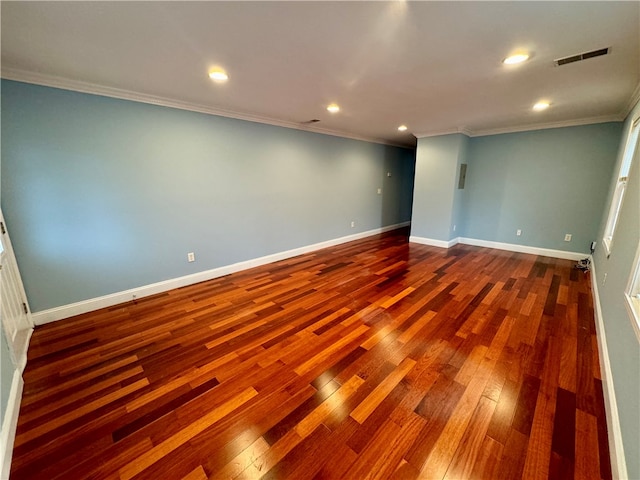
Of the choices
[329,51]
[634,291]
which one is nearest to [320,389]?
[634,291]

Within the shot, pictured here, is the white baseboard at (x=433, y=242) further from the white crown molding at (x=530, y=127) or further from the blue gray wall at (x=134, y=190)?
the blue gray wall at (x=134, y=190)

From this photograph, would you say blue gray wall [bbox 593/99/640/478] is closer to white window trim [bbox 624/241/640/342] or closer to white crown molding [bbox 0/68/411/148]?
white window trim [bbox 624/241/640/342]

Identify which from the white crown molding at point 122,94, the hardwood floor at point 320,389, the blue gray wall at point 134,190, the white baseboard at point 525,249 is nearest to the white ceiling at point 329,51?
the white crown molding at point 122,94

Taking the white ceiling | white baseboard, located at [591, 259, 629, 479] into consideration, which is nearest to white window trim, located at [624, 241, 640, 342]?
white baseboard, located at [591, 259, 629, 479]

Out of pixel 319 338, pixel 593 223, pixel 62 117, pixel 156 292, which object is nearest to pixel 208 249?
pixel 156 292

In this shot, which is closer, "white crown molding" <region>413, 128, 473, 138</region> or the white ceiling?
the white ceiling

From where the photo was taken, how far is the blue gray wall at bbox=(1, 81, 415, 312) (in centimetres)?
227

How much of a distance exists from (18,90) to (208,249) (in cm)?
220

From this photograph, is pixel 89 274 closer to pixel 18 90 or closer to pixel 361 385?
pixel 18 90

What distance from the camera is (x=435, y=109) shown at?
3.32 metres

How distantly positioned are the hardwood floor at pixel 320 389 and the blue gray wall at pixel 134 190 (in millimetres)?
556

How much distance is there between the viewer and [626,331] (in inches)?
58.4

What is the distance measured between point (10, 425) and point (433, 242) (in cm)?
571

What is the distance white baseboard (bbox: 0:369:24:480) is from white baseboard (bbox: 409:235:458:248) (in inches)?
222
